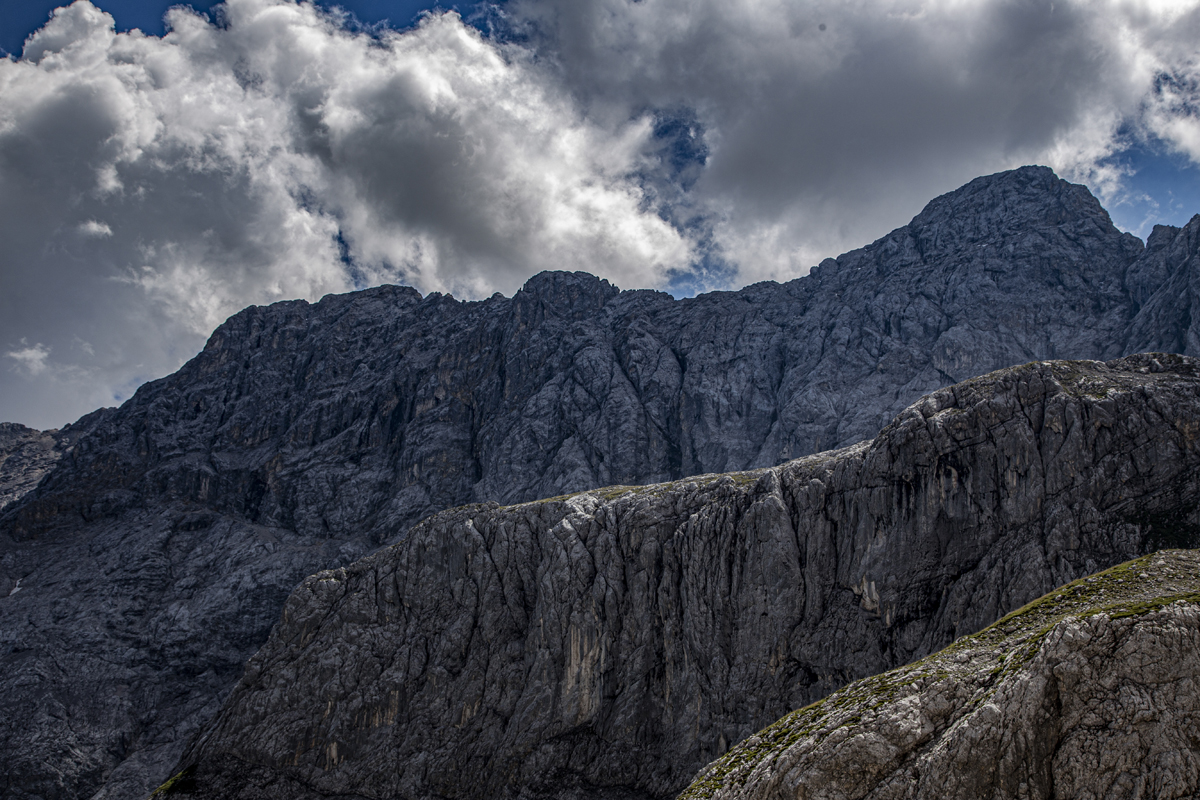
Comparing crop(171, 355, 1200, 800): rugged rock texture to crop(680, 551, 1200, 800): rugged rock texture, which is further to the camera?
crop(171, 355, 1200, 800): rugged rock texture

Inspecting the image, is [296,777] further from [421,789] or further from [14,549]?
[14,549]

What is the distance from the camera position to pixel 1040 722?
83.6 ft

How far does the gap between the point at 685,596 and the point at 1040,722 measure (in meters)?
66.6

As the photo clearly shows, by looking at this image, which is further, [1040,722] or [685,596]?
[685,596]

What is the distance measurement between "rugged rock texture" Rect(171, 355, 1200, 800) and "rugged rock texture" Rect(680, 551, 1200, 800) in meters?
43.7

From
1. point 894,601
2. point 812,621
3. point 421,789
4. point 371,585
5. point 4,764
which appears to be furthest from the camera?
point 4,764

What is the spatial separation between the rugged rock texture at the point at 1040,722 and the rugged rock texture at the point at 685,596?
143ft

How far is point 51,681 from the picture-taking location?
141000mm

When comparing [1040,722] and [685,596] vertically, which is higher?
[685,596]

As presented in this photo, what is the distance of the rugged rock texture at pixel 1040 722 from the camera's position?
78.6ft

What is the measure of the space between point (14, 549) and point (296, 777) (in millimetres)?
155215

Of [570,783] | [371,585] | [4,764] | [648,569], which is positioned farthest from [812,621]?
[4,764]

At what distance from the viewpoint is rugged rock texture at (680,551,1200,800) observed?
78.6ft

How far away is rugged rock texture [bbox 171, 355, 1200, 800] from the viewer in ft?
227
